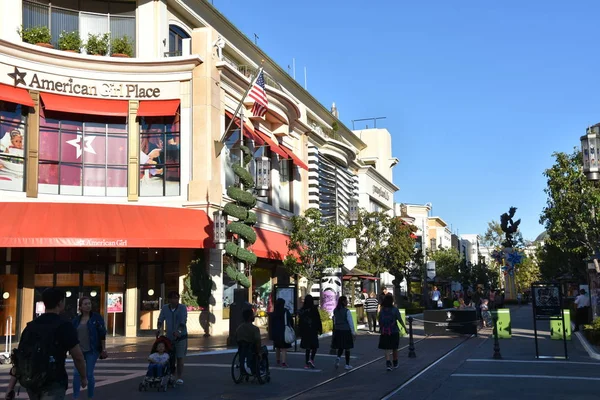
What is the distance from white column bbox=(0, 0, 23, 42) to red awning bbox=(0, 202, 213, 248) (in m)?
6.28

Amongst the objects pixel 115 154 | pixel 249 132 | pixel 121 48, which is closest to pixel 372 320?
pixel 249 132

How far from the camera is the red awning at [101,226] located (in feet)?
77.3

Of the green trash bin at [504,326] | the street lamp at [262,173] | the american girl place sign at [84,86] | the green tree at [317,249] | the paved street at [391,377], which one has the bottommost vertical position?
the paved street at [391,377]

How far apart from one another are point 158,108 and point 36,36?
5090mm

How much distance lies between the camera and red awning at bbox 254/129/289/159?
3306cm

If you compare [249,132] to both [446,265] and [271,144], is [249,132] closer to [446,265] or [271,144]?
[271,144]

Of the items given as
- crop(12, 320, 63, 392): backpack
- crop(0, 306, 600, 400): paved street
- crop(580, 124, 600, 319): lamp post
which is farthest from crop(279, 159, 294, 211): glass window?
crop(12, 320, 63, 392): backpack

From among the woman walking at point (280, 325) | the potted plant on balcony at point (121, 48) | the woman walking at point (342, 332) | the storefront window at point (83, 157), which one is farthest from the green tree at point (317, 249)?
the woman walking at point (280, 325)

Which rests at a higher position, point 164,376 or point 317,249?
point 317,249

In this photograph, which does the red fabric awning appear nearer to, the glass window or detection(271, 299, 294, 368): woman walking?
the glass window

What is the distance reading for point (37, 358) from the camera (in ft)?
21.3

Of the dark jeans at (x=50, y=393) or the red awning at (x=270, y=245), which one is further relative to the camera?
the red awning at (x=270, y=245)

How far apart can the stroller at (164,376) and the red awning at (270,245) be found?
17.0 meters

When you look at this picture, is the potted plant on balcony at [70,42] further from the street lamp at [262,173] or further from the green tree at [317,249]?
the green tree at [317,249]
